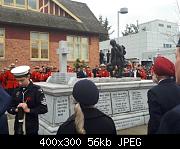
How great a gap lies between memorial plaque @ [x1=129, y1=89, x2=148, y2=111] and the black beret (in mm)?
6244

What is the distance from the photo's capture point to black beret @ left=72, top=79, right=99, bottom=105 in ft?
8.90

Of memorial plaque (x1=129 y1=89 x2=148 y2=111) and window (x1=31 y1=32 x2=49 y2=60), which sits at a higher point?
window (x1=31 y1=32 x2=49 y2=60)

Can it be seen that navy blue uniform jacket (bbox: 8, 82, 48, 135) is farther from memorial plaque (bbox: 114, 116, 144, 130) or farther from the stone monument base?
memorial plaque (bbox: 114, 116, 144, 130)

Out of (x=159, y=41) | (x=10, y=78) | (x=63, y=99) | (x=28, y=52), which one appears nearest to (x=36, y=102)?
(x=63, y=99)

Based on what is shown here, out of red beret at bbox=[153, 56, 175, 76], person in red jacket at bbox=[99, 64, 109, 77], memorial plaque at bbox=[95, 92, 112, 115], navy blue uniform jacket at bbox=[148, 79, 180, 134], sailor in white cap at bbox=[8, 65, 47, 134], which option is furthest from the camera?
person in red jacket at bbox=[99, 64, 109, 77]

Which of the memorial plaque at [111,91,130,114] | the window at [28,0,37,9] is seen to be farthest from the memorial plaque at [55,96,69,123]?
the window at [28,0,37,9]

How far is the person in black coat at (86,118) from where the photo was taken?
103 inches

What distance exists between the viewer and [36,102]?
4539 millimetres

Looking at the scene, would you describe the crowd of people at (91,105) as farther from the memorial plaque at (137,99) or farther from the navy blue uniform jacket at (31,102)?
the memorial plaque at (137,99)

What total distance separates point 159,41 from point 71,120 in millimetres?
41839

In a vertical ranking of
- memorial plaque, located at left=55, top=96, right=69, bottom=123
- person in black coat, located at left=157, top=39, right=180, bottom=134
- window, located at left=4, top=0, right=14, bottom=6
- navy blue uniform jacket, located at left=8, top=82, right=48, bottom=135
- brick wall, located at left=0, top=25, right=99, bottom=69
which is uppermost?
window, located at left=4, top=0, right=14, bottom=6

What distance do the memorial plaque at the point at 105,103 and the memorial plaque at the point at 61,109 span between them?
113 centimetres

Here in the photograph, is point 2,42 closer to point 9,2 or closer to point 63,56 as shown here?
point 9,2

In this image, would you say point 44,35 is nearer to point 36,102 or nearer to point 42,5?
point 42,5
